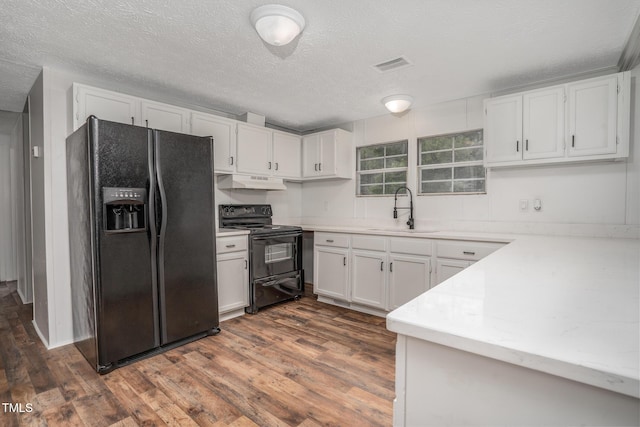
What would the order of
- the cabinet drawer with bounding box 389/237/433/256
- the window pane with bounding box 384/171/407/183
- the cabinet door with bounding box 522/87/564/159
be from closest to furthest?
the cabinet door with bounding box 522/87/564/159, the cabinet drawer with bounding box 389/237/433/256, the window pane with bounding box 384/171/407/183

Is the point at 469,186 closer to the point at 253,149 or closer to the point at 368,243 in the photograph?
the point at 368,243

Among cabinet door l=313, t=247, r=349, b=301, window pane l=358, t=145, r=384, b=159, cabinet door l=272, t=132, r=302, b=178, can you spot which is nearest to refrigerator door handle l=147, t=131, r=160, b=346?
cabinet door l=272, t=132, r=302, b=178

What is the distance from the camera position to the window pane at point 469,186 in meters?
3.32

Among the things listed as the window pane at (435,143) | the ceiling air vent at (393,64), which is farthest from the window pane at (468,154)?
the ceiling air vent at (393,64)

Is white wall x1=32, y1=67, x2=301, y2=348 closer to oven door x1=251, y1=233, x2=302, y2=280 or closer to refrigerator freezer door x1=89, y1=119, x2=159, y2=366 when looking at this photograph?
refrigerator freezer door x1=89, y1=119, x2=159, y2=366

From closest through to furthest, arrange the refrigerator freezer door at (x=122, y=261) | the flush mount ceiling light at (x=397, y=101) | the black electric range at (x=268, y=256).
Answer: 1. the refrigerator freezer door at (x=122, y=261)
2. the flush mount ceiling light at (x=397, y=101)
3. the black electric range at (x=268, y=256)

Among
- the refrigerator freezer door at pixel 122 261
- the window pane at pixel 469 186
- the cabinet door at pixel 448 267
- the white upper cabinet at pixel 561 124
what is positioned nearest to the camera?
the refrigerator freezer door at pixel 122 261

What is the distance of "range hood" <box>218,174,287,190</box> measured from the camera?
3.60 metres

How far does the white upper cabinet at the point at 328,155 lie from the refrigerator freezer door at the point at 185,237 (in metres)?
1.72

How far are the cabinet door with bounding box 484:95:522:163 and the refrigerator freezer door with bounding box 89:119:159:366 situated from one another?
115 inches

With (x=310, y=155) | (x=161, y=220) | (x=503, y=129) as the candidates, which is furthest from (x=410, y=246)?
(x=161, y=220)

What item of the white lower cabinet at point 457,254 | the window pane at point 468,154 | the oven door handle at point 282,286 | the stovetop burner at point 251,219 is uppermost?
the window pane at point 468,154

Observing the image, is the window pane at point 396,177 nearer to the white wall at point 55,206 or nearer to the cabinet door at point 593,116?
the cabinet door at point 593,116

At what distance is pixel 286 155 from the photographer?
423cm
